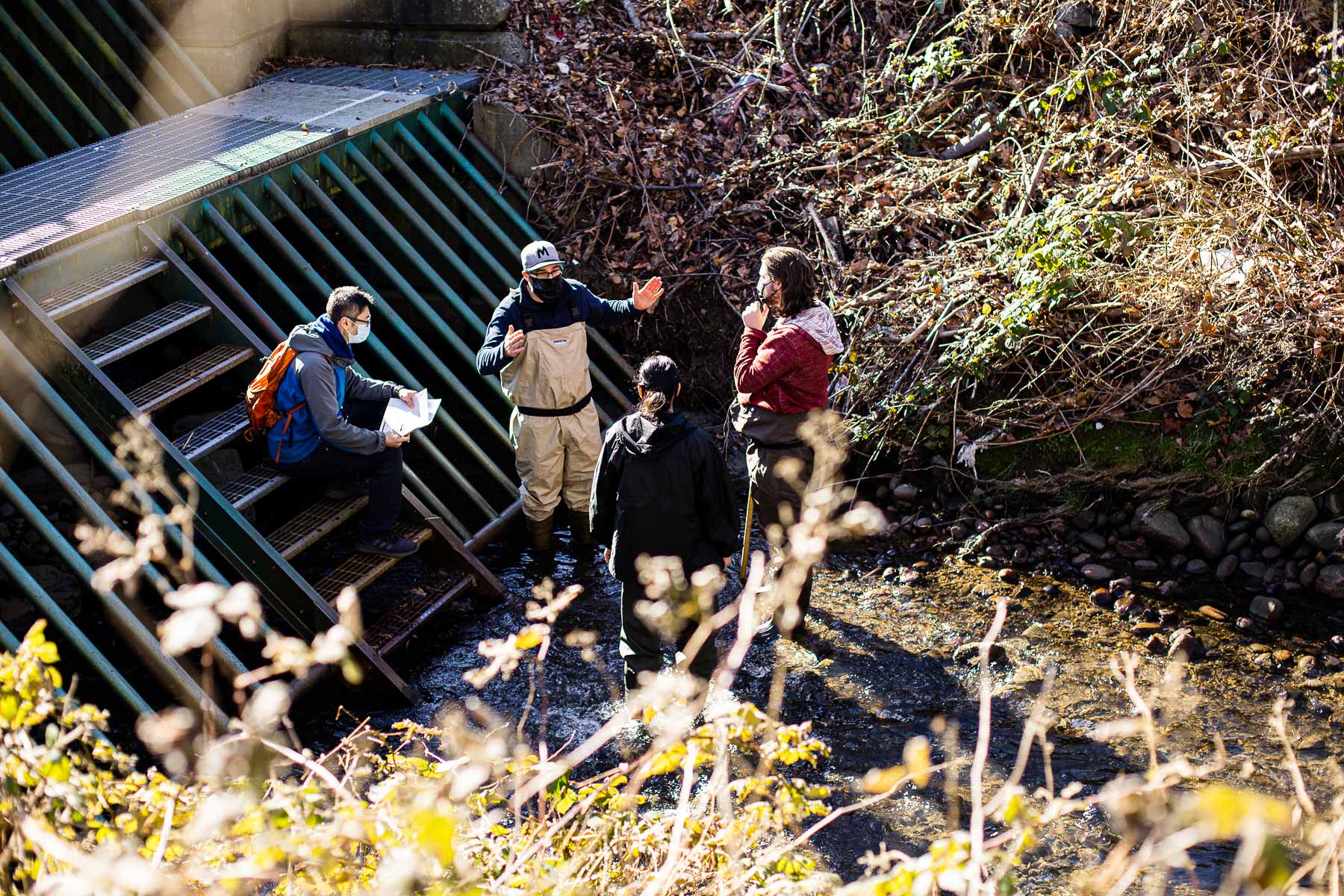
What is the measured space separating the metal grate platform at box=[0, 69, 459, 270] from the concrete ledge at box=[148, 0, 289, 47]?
0.47m

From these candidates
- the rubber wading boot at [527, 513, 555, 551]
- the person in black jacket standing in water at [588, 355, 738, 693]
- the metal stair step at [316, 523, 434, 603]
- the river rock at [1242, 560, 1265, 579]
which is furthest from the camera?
the rubber wading boot at [527, 513, 555, 551]

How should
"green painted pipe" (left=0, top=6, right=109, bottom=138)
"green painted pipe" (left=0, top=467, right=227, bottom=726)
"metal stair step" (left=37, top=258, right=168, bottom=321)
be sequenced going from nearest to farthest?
"green painted pipe" (left=0, top=467, right=227, bottom=726) < "metal stair step" (left=37, top=258, right=168, bottom=321) < "green painted pipe" (left=0, top=6, right=109, bottom=138)

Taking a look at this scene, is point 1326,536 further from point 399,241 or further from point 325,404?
point 399,241

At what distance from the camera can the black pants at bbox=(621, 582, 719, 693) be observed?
210 inches

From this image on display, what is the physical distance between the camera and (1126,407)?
6863mm

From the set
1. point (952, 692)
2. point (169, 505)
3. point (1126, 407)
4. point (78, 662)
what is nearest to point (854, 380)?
point (1126, 407)

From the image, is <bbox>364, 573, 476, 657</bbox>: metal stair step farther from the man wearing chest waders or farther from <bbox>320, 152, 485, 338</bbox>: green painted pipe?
<bbox>320, 152, 485, 338</bbox>: green painted pipe

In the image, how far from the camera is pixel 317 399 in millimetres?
5699

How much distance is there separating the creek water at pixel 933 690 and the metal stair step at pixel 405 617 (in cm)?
18

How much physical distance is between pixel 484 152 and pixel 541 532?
3.44 metres

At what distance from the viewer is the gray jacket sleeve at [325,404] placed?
18.6 feet

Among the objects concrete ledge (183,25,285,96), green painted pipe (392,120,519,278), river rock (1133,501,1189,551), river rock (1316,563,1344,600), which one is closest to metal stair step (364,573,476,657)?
green painted pipe (392,120,519,278)

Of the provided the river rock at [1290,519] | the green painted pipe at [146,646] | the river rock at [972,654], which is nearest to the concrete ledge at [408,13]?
the green painted pipe at [146,646]

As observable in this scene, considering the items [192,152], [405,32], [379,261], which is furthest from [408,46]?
[379,261]
